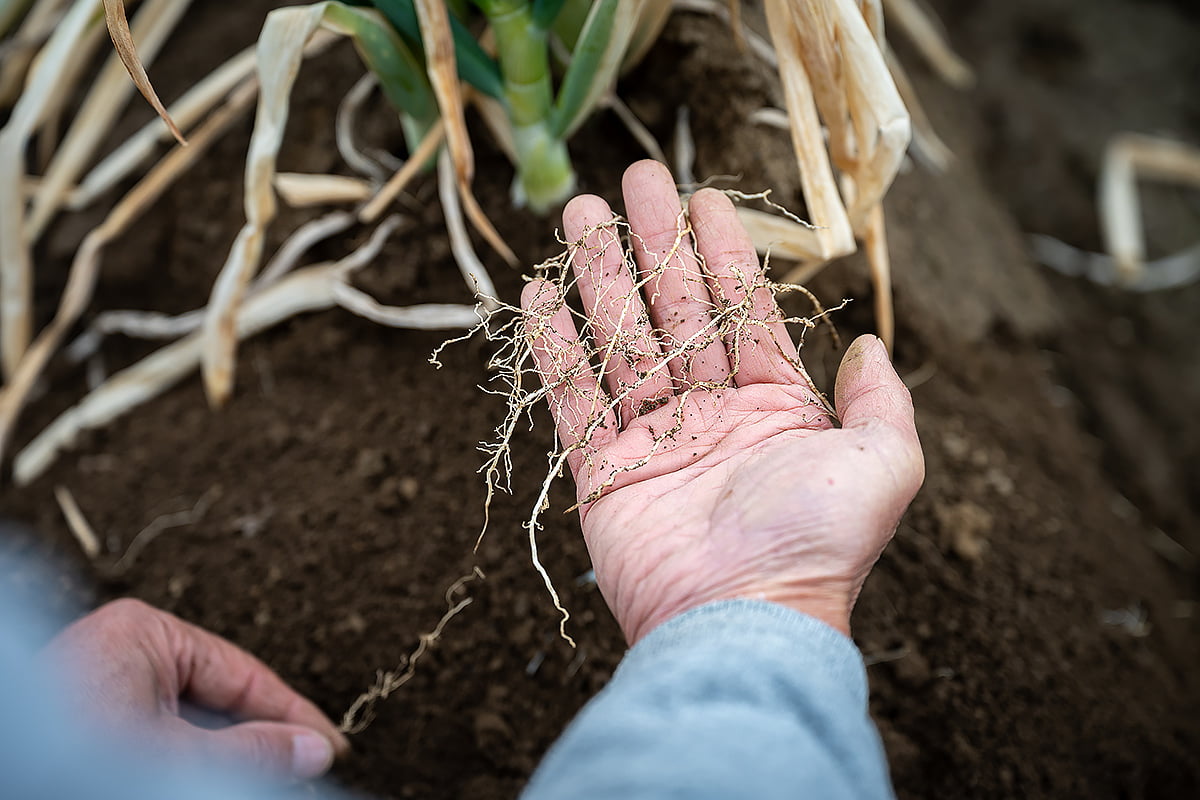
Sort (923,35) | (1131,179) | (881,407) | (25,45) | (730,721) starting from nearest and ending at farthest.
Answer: (730,721) → (881,407) → (25,45) → (923,35) → (1131,179)

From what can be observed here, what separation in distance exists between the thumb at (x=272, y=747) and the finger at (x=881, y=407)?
2.14ft

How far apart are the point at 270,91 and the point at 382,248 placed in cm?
27

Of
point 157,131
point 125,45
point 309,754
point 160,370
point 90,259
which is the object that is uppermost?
point 125,45

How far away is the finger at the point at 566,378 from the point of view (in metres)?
0.84

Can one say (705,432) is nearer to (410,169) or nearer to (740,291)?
(740,291)

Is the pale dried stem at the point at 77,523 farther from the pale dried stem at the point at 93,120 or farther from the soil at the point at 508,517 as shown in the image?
the pale dried stem at the point at 93,120

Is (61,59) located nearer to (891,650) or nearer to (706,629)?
(706,629)

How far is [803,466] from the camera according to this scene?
71 cm

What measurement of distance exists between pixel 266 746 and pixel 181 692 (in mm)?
132

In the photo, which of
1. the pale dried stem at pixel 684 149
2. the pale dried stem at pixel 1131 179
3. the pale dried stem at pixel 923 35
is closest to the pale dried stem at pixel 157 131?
the pale dried stem at pixel 684 149

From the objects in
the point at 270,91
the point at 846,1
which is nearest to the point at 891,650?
the point at 846,1

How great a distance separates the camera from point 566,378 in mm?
842

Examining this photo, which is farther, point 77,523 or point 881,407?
point 77,523

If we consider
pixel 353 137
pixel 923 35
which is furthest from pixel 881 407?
pixel 923 35
